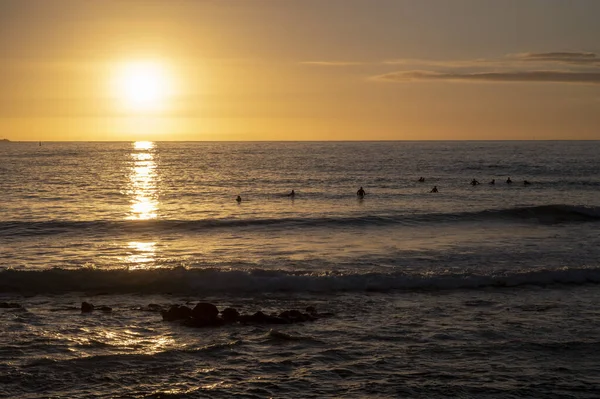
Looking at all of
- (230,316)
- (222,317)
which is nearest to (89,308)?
(222,317)

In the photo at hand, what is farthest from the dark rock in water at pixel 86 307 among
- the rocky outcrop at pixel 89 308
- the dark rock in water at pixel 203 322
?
the dark rock in water at pixel 203 322

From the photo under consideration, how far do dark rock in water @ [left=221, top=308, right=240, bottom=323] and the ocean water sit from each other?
106 cm

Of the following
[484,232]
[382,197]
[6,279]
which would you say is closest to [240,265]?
[6,279]

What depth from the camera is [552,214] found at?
39.9 metres

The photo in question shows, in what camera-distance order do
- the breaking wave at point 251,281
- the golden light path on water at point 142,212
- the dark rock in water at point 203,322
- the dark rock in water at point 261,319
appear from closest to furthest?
the dark rock in water at point 203,322 < the dark rock in water at point 261,319 < the breaking wave at point 251,281 < the golden light path on water at point 142,212

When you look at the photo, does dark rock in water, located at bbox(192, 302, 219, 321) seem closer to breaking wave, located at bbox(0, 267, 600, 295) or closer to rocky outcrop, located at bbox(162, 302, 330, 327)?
rocky outcrop, located at bbox(162, 302, 330, 327)

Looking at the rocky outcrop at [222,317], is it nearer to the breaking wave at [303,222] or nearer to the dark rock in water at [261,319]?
the dark rock in water at [261,319]

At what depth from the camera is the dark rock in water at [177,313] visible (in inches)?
650

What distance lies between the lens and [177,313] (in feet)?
54.5

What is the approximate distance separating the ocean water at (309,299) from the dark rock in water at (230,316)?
1.06m

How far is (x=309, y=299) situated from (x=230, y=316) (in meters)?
3.51

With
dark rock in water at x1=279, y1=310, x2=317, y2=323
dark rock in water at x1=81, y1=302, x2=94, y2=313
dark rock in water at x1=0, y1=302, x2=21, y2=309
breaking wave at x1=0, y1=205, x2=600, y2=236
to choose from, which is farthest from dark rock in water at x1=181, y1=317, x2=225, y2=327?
breaking wave at x1=0, y1=205, x2=600, y2=236

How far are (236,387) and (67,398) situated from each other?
118 inches

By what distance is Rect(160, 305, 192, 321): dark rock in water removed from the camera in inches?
650
